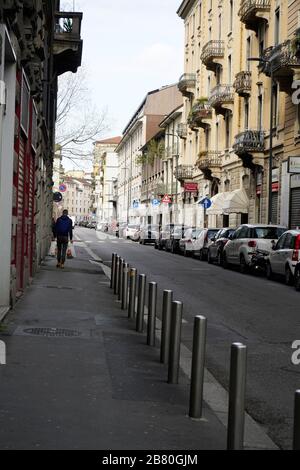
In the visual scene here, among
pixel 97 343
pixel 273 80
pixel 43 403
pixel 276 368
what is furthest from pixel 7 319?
pixel 273 80

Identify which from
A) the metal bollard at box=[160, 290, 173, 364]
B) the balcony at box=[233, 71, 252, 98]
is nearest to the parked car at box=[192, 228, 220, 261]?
the balcony at box=[233, 71, 252, 98]

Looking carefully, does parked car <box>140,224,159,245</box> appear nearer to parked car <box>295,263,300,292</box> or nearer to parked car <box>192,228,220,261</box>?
parked car <box>192,228,220,261</box>

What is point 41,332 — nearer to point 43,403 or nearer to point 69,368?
point 69,368

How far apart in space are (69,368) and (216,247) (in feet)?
73.9

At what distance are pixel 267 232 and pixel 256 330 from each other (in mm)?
14252

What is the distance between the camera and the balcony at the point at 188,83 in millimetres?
56938

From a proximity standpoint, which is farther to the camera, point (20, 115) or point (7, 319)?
point (20, 115)

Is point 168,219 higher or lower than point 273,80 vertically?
lower

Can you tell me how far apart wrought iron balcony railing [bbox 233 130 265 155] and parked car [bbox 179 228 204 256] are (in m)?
4.51

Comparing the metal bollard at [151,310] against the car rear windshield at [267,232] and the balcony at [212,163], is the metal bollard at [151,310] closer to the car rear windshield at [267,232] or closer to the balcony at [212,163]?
the car rear windshield at [267,232]

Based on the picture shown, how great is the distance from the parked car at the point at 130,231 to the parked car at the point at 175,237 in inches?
864

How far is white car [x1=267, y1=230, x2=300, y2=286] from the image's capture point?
763 inches

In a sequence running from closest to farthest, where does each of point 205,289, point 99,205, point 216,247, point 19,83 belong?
point 19,83, point 205,289, point 216,247, point 99,205

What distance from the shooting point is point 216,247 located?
1169 inches
